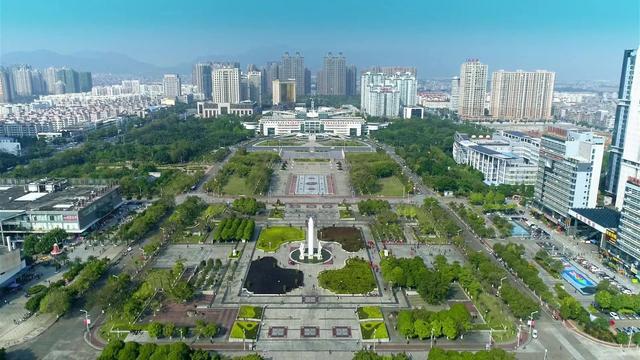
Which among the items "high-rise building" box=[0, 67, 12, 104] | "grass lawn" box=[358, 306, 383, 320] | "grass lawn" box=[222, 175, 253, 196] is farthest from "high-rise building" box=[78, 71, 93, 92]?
"grass lawn" box=[358, 306, 383, 320]

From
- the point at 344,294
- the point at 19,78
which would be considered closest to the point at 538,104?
the point at 344,294

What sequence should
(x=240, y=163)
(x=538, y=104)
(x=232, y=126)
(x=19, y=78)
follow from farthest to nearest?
(x=19, y=78) < (x=538, y=104) < (x=232, y=126) < (x=240, y=163)

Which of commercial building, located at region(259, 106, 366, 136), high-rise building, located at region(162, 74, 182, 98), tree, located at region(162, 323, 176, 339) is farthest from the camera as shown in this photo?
high-rise building, located at region(162, 74, 182, 98)

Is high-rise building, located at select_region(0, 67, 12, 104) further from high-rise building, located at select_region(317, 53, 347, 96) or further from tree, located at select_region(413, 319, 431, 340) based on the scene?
tree, located at select_region(413, 319, 431, 340)

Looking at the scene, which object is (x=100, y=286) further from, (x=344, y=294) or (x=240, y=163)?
(x=240, y=163)

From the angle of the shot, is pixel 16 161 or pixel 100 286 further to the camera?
pixel 16 161

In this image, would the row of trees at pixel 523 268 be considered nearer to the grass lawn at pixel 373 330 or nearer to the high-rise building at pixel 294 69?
the grass lawn at pixel 373 330

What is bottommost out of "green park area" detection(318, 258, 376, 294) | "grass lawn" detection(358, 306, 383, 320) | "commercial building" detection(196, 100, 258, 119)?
"grass lawn" detection(358, 306, 383, 320)

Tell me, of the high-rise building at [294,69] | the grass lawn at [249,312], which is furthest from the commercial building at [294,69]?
the grass lawn at [249,312]
